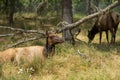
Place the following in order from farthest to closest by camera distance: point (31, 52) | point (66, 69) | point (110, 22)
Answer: point (110, 22) → point (31, 52) → point (66, 69)

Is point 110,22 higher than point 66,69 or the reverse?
higher

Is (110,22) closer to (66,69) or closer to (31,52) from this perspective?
(31,52)

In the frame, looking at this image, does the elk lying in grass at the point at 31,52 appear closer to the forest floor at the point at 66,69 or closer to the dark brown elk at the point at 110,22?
the forest floor at the point at 66,69

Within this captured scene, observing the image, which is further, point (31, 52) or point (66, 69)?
point (31, 52)

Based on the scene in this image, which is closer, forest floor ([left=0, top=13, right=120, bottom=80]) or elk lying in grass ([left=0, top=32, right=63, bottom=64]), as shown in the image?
forest floor ([left=0, top=13, right=120, bottom=80])

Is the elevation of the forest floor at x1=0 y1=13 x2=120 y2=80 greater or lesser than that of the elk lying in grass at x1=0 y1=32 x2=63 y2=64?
lesser

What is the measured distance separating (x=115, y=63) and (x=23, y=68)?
3.12 m

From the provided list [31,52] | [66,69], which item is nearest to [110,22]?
[31,52]

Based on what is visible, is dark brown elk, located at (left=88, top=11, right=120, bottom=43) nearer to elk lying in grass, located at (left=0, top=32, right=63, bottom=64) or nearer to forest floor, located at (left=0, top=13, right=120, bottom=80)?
forest floor, located at (left=0, top=13, right=120, bottom=80)

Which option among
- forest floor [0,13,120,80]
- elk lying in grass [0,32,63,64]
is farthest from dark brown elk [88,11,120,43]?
elk lying in grass [0,32,63,64]

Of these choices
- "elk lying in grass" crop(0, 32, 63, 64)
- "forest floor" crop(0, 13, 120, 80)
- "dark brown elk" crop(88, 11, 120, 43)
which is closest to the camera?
"forest floor" crop(0, 13, 120, 80)

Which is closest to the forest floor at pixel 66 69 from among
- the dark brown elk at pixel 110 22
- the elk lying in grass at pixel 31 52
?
the elk lying in grass at pixel 31 52

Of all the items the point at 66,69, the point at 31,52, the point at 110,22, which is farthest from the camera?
the point at 110,22

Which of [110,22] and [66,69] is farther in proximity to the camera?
[110,22]
